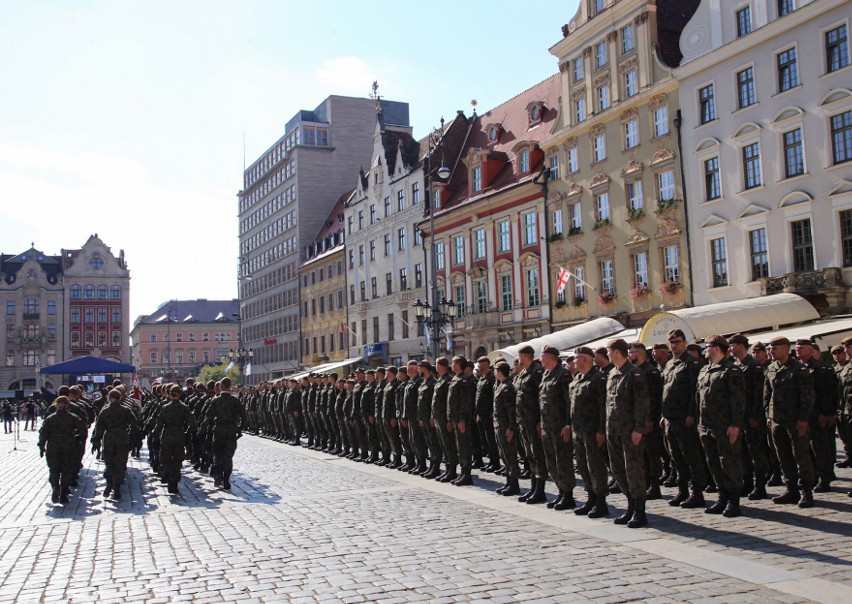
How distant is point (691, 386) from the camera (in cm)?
1055

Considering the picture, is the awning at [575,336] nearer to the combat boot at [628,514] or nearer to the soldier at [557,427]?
the soldier at [557,427]

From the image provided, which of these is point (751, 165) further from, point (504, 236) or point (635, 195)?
point (504, 236)

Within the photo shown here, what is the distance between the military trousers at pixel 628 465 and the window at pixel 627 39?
86.8 ft

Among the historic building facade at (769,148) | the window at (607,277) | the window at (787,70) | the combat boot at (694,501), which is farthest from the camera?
the window at (607,277)

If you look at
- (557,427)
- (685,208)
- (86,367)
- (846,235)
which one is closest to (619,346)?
(557,427)

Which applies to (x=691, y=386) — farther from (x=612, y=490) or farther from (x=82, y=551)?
(x=82, y=551)

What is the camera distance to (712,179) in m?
29.6

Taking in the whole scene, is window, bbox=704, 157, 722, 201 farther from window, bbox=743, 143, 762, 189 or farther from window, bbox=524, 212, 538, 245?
window, bbox=524, 212, 538, 245

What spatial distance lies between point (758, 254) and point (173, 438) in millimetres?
20311

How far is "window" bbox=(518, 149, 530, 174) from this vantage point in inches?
1579

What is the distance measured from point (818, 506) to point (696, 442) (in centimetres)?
153

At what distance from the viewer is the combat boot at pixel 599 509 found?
10.0 m

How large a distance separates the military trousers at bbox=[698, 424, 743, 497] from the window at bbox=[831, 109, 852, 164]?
59.7 feet

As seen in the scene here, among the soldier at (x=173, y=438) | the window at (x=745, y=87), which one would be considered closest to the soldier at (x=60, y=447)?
the soldier at (x=173, y=438)
